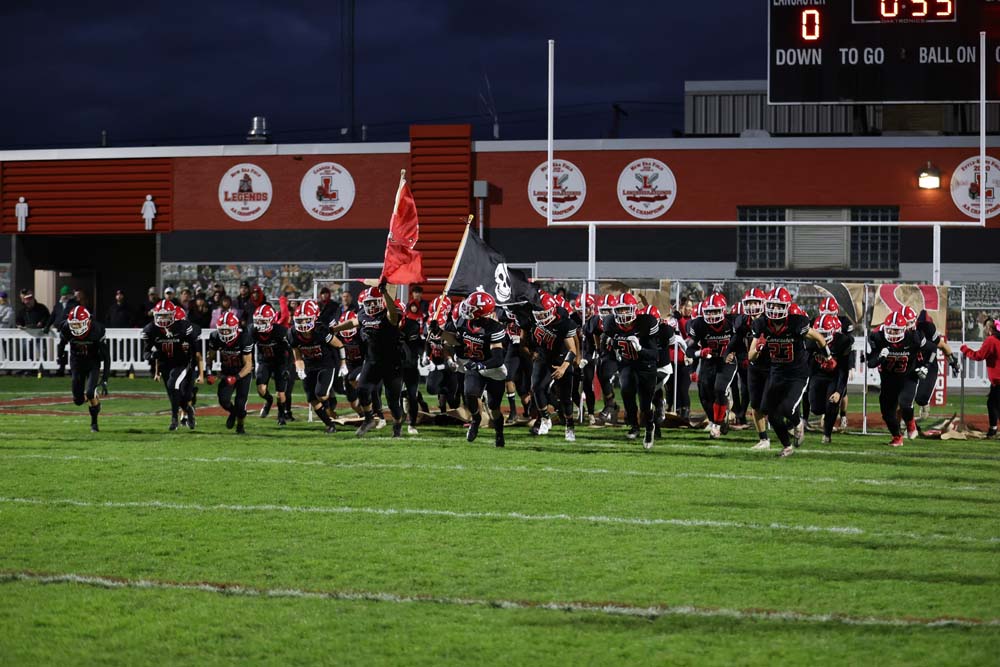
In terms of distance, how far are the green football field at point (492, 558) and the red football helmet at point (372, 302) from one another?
2301 mm

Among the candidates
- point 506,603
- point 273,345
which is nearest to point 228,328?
point 273,345

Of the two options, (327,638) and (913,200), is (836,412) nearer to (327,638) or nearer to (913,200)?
(327,638)

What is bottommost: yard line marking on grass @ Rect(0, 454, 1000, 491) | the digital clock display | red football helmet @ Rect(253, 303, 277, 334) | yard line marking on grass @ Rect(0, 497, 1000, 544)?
yard line marking on grass @ Rect(0, 497, 1000, 544)

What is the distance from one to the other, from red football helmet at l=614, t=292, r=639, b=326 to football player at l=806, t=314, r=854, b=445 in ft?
8.08

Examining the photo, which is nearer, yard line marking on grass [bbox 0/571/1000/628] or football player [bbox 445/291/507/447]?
yard line marking on grass [bbox 0/571/1000/628]

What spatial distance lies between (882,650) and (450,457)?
8119 mm

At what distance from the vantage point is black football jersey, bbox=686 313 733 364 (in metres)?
17.0

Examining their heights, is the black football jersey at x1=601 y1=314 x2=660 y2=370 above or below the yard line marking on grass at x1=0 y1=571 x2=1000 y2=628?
above

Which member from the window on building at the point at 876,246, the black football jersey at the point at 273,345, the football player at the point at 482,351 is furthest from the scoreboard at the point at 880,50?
the window on building at the point at 876,246

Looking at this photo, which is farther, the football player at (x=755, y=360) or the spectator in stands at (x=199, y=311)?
the spectator in stands at (x=199, y=311)

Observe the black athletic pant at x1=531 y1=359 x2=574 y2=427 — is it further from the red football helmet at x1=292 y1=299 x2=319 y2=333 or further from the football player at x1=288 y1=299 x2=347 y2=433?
the red football helmet at x1=292 y1=299 x2=319 y2=333

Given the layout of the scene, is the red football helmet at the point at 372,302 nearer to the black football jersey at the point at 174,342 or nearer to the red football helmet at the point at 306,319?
the red football helmet at the point at 306,319

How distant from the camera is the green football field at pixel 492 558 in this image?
6301mm

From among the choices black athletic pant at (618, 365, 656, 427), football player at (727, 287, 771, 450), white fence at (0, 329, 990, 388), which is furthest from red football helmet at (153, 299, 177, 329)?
white fence at (0, 329, 990, 388)
